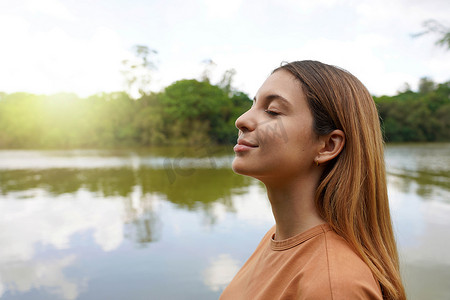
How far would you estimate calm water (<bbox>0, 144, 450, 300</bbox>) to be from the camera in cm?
362

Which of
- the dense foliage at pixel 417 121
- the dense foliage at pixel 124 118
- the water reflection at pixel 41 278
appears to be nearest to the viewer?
the water reflection at pixel 41 278

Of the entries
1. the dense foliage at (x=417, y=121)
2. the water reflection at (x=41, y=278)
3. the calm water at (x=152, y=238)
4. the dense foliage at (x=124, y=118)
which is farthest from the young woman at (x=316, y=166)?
the dense foliage at (x=417, y=121)

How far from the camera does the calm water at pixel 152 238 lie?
11.9 ft

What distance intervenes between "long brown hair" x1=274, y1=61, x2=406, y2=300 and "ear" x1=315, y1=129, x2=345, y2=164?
17 mm

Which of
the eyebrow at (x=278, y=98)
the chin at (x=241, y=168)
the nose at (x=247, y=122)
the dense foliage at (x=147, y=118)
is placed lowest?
the chin at (x=241, y=168)

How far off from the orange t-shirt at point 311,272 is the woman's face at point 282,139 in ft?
0.73

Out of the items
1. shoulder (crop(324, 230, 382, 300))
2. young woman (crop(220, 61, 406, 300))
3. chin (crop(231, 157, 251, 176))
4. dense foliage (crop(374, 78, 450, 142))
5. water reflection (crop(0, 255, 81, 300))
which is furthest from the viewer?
dense foliage (crop(374, 78, 450, 142))

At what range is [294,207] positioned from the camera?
115cm

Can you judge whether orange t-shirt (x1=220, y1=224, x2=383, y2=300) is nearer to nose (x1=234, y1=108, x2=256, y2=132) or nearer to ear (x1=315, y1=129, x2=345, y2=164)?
ear (x1=315, y1=129, x2=345, y2=164)

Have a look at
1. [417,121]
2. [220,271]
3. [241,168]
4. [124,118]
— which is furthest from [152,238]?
A: [417,121]

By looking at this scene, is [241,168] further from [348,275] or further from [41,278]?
[41,278]

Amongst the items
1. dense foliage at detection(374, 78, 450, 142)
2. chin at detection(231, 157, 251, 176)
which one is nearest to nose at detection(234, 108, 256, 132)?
chin at detection(231, 157, 251, 176)

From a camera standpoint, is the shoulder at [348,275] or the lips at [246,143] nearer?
the shoulder at [348,275]

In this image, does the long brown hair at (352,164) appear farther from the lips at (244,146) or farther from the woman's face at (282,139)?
the lips at (244,146)
